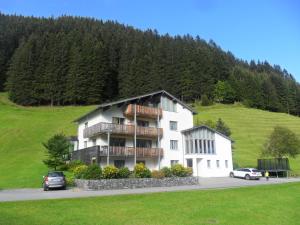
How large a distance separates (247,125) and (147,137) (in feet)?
151

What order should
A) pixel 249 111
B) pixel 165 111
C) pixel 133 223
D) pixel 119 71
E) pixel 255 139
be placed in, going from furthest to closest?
pixel 119 71 → pixel 249 111 → pixel 255 139 → pixel 165 111 → pixel 133 223

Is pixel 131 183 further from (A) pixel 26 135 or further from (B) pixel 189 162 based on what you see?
(A) pixel 26 135

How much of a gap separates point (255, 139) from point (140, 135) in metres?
40.0

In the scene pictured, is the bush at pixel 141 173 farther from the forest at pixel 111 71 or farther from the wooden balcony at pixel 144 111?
the forest at pixel 111 71

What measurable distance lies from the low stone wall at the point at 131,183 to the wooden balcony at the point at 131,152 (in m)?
9.72

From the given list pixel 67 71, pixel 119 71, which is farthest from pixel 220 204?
pixel 119 71

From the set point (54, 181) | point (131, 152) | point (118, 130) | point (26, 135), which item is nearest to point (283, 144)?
point (131, 152)

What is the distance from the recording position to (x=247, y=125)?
8656 centimetres

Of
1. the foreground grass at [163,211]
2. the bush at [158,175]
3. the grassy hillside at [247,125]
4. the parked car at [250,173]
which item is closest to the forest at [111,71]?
the grassy hillside at [247,125]

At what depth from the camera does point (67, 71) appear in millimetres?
106312

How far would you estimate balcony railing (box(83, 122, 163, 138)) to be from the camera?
1660 inches

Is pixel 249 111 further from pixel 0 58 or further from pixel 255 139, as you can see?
pixel 0 58

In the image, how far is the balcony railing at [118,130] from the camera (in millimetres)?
42156

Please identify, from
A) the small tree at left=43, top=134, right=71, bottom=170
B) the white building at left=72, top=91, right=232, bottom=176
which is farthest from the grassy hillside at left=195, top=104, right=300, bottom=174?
the small tree at left=43, top=134, right=71, bottom=170
